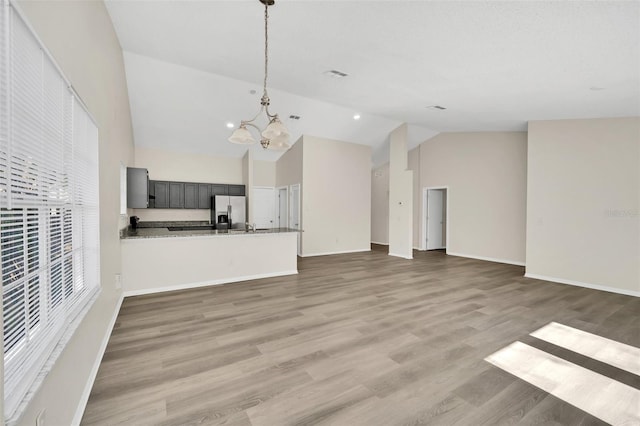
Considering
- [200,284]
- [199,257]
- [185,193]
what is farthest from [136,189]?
[185,193]

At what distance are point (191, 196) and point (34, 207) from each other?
6763 millimetres

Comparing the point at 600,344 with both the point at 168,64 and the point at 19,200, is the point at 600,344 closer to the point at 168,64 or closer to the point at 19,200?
the point at 19,200

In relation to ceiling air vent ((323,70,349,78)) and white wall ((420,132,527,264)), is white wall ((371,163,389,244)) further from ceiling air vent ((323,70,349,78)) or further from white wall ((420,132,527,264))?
ceiling air vent ((323,70,349,78))

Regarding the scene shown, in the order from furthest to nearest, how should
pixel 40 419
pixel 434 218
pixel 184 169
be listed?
1. pixel 434 218
2. pixel 184 169
3. pixel 40 419

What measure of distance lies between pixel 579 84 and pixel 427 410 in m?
4.41

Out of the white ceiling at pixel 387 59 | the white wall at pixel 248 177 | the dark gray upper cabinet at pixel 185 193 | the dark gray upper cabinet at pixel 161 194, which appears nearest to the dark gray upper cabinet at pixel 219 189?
the dark gray upper cabinet at pixel 185 193

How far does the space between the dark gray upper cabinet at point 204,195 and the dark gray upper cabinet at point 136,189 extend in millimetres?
2837

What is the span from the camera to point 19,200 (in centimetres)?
121

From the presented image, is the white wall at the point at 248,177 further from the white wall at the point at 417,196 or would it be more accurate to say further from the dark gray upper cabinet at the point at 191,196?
the white wall at the point at 417,196

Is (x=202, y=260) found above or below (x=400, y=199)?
below

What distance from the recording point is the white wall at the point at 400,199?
25.2 ft

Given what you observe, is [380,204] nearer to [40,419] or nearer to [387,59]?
[387,59]

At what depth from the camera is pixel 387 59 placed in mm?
3744

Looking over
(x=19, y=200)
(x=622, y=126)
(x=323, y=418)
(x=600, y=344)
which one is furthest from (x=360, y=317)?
(x=622, y=126)
